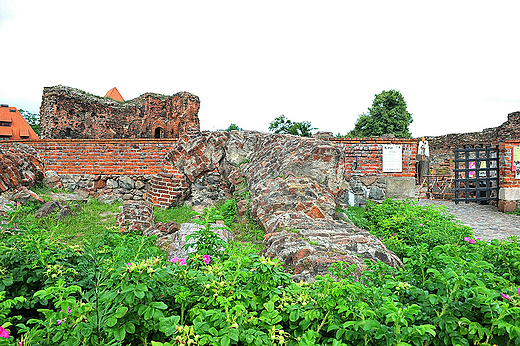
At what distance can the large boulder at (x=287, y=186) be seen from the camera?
2969 mm

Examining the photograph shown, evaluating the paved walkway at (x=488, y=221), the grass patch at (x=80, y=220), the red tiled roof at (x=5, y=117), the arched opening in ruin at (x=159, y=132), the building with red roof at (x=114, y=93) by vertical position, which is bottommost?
the paved walkway at (x=488, y=221)

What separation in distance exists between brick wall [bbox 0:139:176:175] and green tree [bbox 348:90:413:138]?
71.9 ft

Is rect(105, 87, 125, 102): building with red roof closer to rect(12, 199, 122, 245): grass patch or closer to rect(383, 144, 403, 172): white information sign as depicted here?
rect(12, 199, 122, 245): grass patch

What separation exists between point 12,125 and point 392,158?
35678 mm

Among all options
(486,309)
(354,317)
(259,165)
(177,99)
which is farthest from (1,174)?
(177,99)

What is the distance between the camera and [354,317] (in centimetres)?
138

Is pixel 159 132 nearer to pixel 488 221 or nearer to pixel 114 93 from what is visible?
pixel 114 93

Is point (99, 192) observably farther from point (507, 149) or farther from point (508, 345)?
point (507, 149)

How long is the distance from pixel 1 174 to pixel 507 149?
46.7ft

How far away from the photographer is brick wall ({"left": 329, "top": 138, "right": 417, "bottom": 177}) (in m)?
8.16

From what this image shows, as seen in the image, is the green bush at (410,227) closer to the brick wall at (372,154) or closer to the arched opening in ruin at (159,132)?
the brick wall at (372,154)

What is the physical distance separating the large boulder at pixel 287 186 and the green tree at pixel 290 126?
19.2 meters

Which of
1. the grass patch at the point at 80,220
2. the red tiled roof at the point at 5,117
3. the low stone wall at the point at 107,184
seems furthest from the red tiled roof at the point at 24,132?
the grass patch at the point at 80,220

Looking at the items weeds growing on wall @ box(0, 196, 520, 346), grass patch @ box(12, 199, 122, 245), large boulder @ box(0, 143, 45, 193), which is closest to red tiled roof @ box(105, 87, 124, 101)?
large boulder @ box(0, 143, 45, 193)
